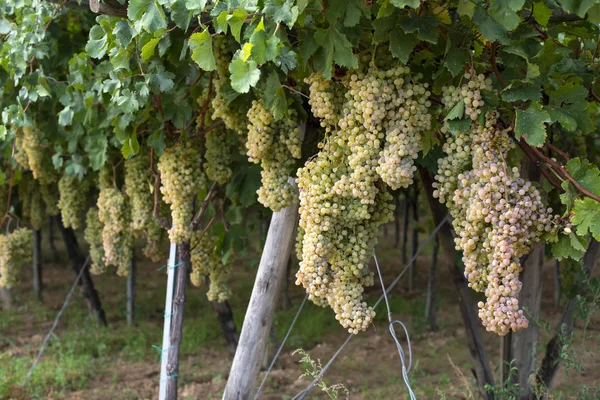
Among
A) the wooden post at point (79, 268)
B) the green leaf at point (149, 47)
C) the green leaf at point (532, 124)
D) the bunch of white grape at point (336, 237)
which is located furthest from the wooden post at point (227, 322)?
the green leaf at point (532, 124)

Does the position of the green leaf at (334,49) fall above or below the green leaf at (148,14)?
below

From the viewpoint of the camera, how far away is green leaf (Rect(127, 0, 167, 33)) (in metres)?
2.07

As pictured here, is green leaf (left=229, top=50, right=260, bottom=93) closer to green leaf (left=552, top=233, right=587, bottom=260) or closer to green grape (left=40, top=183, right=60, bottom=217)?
green leaf (left=552, top=233, right=587, bottom=260)

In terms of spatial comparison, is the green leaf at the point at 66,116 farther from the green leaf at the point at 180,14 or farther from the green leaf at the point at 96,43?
the green leaf at the point at 180,14

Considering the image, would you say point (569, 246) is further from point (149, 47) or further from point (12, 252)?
point (12, 252)

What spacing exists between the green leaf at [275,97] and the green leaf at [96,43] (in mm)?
837

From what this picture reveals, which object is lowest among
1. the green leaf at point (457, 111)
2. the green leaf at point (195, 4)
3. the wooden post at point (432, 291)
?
the wooden post at point (432, 291)

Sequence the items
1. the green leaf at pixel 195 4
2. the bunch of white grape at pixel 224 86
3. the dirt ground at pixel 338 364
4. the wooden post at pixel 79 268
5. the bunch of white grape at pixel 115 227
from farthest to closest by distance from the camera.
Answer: the wooden post at pixel 79 268 < the dirt ground at pixel 338 364 < the bunch of white grape at pixel 115 227 < the bunch of white grape at pixel 224 86 < the green leaf at pixel 195 4

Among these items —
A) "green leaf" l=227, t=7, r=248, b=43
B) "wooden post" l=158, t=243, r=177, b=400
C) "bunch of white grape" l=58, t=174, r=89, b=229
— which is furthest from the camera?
"bunch of white grape" l=58, t=174, r=89, b=229

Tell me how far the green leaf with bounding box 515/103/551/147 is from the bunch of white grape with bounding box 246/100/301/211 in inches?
32.5

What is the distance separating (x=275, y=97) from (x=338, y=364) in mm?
4885

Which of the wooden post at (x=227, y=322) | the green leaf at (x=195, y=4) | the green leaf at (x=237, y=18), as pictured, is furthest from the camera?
the wooden post at (x=227, y=322)

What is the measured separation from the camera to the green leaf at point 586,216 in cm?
167

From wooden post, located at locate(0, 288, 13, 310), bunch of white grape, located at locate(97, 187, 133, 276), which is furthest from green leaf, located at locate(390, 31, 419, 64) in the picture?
wooden post, located at locate(0, 288, 13, 310)
